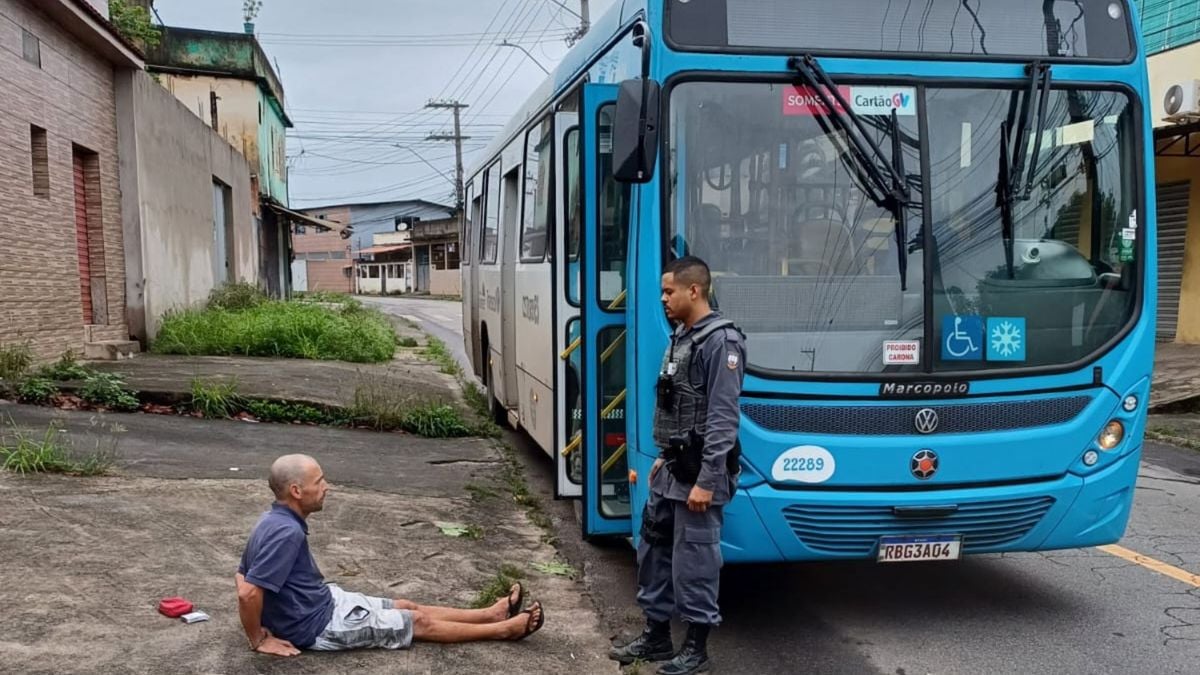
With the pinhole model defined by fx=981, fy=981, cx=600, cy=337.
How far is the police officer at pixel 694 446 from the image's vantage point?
391 centimetres

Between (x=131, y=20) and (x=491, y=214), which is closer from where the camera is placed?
(x=491, y=214)

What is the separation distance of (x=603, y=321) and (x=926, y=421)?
5.49 feet

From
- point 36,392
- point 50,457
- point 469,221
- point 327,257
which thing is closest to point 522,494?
point 50,457

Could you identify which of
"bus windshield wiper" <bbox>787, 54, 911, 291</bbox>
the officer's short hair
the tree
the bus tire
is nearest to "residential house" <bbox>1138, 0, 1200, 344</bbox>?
the bus tire

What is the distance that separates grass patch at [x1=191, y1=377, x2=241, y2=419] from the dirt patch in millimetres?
2738

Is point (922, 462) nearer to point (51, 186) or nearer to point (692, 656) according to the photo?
point (692, 656)

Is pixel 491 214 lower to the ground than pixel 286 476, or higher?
higher

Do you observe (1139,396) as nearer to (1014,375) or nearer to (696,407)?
(1014,375)

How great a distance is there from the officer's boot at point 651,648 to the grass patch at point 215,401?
6.29 m

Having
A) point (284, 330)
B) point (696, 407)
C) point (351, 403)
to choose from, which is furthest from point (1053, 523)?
point (284, 330)

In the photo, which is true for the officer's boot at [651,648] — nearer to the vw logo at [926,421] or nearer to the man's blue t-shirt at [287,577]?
the man's blue t-shirt at [287,577]

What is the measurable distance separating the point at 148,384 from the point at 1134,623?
29.0 feet

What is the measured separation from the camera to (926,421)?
439 cm

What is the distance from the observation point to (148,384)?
390 inches
